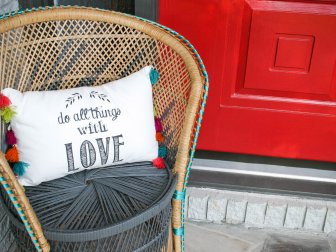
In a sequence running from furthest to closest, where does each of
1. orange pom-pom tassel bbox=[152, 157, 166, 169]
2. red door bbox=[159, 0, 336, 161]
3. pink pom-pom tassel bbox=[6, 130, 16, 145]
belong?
1. red door bbox=[159, 0, 336, 161]
2. orange pom-pom tassel bbox=[152, 157, 166, 169]
3. pink pom-pom tassel bbox=[6, 130, 16, 145]

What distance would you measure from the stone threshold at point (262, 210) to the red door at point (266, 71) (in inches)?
7.8

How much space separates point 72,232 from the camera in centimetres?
119

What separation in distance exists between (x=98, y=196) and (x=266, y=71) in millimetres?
903

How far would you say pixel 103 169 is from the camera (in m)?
1.45

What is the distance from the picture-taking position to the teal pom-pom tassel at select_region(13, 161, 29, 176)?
1334 mm

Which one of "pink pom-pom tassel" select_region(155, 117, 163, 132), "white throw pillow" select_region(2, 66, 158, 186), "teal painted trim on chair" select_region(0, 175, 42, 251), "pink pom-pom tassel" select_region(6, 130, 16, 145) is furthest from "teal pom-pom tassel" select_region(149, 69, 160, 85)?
"teal painted trim on chair" select_region(0, 175, 42, 251)

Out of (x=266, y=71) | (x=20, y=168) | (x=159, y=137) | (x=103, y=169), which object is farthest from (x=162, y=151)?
(x=266, y=71)

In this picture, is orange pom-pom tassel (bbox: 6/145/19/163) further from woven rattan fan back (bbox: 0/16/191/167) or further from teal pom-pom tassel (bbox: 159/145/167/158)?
teal pom-pom tassel (bbox: 159/145/167/158)

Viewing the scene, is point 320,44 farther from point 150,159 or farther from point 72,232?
point 72,232

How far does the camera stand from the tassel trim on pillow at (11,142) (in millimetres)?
1316

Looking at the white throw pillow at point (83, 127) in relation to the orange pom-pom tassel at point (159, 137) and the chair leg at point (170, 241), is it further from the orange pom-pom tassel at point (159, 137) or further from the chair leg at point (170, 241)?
the chair leg at point (170, 241)

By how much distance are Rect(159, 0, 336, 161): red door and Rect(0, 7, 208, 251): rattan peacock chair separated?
260mm

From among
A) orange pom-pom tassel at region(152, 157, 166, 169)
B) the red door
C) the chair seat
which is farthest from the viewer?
the red door

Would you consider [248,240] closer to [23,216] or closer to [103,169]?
[103,169]
